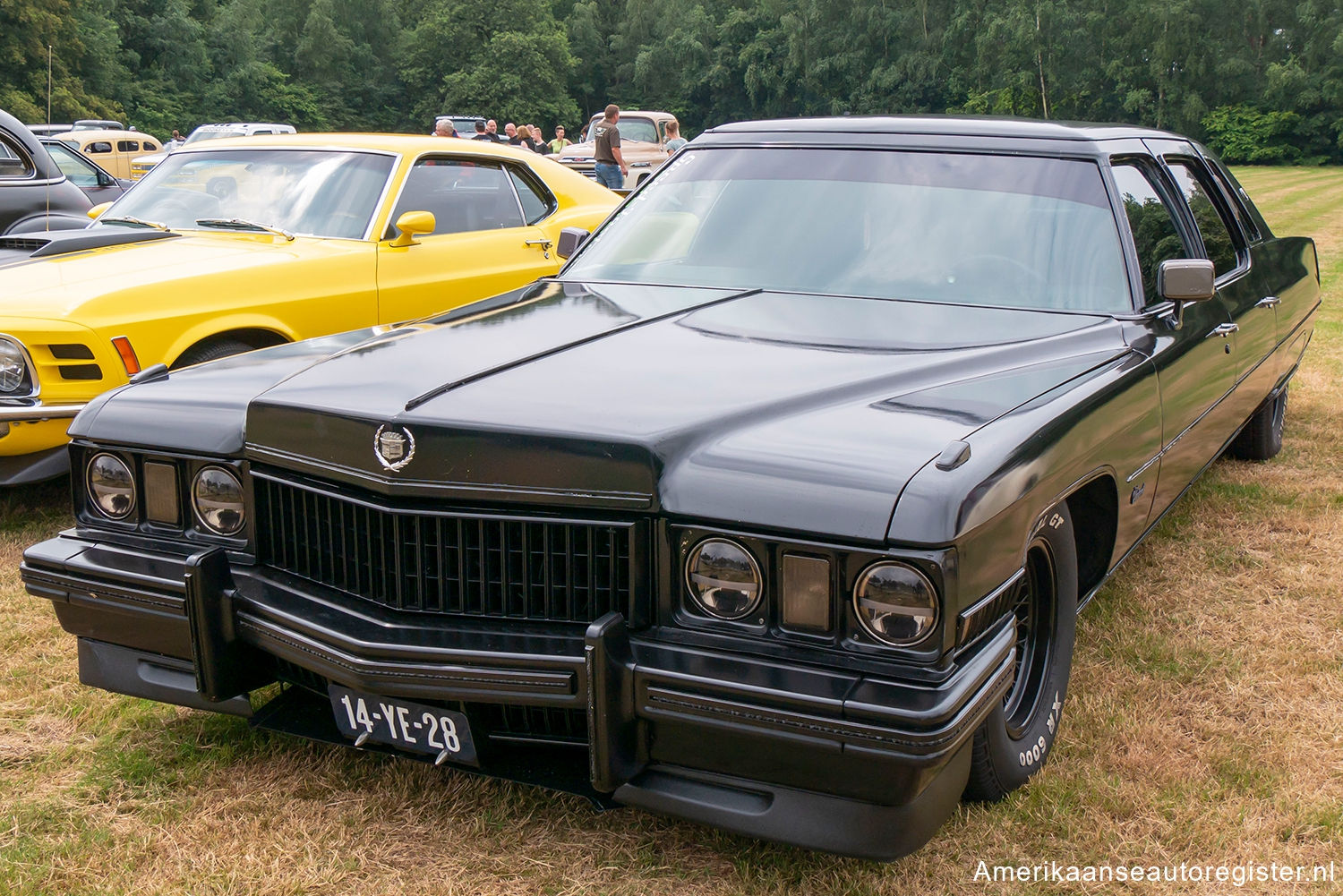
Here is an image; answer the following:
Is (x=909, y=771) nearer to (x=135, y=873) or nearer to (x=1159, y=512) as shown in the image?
(x=135, y=873)

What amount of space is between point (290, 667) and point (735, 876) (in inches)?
43.0

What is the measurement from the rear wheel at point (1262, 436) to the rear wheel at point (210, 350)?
15.5ft

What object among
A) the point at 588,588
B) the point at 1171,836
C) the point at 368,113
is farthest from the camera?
the point at 368,113

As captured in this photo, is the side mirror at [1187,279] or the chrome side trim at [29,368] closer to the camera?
the side mirror at [1187,279]

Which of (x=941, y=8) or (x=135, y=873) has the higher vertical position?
(x=941, y=8)

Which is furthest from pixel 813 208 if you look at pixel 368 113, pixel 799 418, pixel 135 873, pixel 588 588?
pixel 368 113

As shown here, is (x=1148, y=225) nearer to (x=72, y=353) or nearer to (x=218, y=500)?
(x=218, y=500)

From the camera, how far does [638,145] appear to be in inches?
989

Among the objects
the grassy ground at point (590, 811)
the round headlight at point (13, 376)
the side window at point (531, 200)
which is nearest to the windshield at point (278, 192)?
the side window at point (531, 200)

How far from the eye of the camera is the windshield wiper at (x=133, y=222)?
18.9 feet

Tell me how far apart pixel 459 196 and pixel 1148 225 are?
3.69 meters

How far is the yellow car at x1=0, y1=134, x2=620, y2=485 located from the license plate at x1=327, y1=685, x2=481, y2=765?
2671 mm

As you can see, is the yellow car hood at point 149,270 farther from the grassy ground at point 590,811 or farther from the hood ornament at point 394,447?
the hood ornament at point 394,447

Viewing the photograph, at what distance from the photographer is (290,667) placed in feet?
8.49
